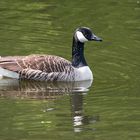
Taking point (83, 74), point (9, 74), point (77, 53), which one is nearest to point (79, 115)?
point (83, 74)

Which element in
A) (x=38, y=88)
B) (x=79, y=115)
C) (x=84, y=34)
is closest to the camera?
(x=79, y=115)

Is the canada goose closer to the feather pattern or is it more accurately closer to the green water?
the feather pattern

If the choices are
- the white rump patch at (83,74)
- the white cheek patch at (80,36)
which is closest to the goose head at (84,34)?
the white cheek patch at (80,36)

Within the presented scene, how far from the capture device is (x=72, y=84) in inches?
730

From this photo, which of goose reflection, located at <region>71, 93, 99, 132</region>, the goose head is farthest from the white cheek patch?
goose reflection, located at <region>71, 93, 99, 132</region>

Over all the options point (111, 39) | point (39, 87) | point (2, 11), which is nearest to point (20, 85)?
point (39, 87)

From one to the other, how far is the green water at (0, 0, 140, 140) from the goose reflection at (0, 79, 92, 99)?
0.07ft

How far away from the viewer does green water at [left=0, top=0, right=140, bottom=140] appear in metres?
14.6

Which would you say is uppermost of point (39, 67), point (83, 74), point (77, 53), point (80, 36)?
point (80, 36)

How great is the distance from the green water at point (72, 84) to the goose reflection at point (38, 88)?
21 millimetres

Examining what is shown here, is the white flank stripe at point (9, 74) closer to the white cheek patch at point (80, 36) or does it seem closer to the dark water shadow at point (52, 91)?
the dark water shadow at point (52, 91)

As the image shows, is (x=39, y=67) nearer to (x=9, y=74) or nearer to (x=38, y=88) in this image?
(x=9, y=74)

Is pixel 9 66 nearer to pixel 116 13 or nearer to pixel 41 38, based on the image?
pixel 41 38

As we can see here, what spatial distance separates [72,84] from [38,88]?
912 millimetres
